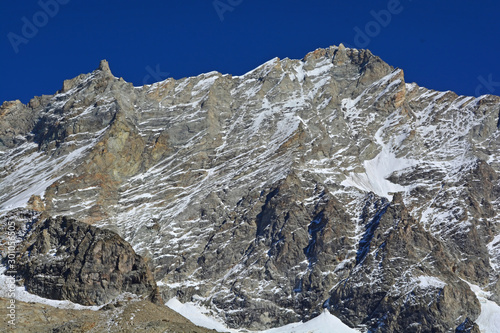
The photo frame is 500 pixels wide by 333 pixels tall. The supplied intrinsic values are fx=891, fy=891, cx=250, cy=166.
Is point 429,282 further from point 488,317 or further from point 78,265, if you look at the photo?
point 78,265

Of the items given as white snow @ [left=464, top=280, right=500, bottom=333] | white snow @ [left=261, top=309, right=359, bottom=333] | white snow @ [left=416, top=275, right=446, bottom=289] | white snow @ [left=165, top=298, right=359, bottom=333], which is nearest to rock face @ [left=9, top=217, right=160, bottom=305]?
white snow @ [left=165, top=298, right=359, bottom=333]

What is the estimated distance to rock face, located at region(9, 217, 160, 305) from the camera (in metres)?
151

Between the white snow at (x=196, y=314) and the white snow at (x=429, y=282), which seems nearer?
the white snow at (x=429, y=282)

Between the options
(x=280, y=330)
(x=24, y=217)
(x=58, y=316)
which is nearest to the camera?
(x=58, y=316)

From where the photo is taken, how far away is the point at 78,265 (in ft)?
519

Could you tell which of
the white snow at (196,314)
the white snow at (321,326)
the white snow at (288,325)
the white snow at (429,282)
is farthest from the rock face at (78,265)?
the white snow at (429,282)

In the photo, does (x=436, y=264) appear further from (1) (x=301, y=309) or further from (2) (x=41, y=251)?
(2) (x=41, y=251)

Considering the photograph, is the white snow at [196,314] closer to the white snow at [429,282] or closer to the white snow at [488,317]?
the white snow at [429,282]

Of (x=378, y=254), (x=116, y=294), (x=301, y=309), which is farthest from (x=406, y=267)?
(x=116, y=294)

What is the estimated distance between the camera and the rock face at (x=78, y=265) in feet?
495

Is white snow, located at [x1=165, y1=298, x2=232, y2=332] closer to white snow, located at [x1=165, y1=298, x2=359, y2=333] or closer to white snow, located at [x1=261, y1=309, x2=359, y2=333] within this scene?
white snow, located at [x1=165, y1=298, x2=359, y2=333]

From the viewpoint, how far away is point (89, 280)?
154250 mm

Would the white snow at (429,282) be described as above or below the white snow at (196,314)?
above

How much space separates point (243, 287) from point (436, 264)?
42489 millimetres
